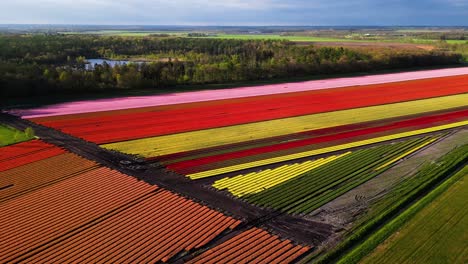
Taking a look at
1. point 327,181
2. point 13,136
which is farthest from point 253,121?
point 13,136

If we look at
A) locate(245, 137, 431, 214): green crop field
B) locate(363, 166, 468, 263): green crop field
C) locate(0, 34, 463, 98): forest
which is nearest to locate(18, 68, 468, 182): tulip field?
locate(245, 137, 431, 214): green crop field

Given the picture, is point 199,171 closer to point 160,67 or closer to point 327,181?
point 327,181

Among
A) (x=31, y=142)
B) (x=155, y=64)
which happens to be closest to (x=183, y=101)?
(x=155, y=64)

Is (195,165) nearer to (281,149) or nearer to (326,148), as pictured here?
(281,149)

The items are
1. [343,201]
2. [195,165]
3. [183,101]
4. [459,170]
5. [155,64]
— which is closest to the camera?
[343,201]

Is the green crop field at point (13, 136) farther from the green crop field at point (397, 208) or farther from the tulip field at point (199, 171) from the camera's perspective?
the green crop field at point (397, 208)

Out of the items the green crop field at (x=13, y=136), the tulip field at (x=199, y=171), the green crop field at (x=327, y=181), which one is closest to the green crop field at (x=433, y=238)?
the tulip field at (x=199, y=171)
